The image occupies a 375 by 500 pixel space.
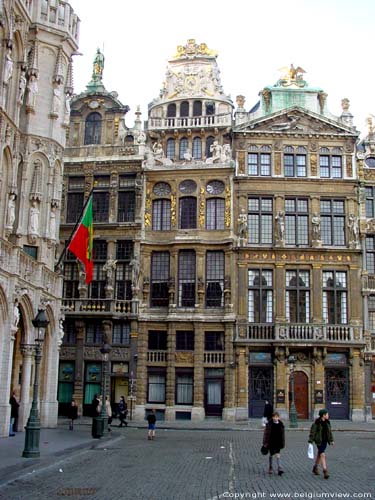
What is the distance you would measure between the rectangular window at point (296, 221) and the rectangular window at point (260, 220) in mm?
1100

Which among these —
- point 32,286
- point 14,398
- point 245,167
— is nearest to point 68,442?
point 14,398

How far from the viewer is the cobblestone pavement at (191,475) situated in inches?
540

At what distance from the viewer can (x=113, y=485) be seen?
14844 millimetres

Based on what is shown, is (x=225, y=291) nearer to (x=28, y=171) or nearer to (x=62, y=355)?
(x=62, y=355)

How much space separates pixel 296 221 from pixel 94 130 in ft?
49.2

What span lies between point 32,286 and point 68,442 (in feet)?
23.2

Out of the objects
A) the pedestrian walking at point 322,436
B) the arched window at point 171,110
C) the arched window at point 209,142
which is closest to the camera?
the pedestrian walking at point 322,436

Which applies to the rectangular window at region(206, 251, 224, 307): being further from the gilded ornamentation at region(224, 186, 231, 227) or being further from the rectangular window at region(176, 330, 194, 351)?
the rectangular window at region(176, 330, 194, 351)

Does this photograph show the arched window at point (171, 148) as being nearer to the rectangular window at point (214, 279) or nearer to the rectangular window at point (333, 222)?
the rectangular window at point (214, 279)

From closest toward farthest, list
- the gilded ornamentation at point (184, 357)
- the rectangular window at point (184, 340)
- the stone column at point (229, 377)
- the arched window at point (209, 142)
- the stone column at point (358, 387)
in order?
the stone column at point (358, 387), the stone column at point (229, 377), the gilded ornamentation at point (184, 357), the rectangular window at point (184, 340), the arched window at point (209, 142)

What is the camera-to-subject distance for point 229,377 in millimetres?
41344

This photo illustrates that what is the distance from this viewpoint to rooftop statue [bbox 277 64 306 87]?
47.7m

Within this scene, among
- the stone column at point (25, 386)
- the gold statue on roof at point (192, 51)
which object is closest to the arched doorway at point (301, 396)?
the stone column at point (25, 386)

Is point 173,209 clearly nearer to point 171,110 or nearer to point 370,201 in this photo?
point 171,110
